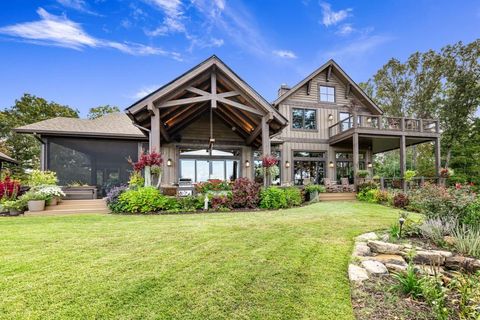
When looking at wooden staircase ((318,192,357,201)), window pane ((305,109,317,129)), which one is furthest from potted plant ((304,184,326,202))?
window pane ((305,109,317,129))

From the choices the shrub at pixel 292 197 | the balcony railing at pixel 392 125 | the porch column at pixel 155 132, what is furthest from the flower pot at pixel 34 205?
the balcony railing at pixel 392 125

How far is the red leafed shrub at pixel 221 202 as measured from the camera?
8424mm

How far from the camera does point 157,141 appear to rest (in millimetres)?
8500

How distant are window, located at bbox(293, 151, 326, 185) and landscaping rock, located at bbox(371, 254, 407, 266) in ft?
40.5

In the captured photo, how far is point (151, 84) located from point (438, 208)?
20001 millimetres

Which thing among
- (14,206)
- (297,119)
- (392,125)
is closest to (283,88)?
(297,119)

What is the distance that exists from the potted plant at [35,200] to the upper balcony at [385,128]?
48.4 feet

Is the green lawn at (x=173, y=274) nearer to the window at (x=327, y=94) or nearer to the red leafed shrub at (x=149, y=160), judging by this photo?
the red leafed shrub at (x=149, y=160)

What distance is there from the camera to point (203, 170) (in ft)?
43.1

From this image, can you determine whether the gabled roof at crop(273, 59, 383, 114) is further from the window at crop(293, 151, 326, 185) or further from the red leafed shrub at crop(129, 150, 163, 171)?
the red leafed shrub at crop(129, 150, 163, 171)

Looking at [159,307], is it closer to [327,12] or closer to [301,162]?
[301,162]

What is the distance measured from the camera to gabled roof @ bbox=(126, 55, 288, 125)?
8430mm

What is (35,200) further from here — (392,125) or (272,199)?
(392,125)

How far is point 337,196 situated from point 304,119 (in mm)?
5956
